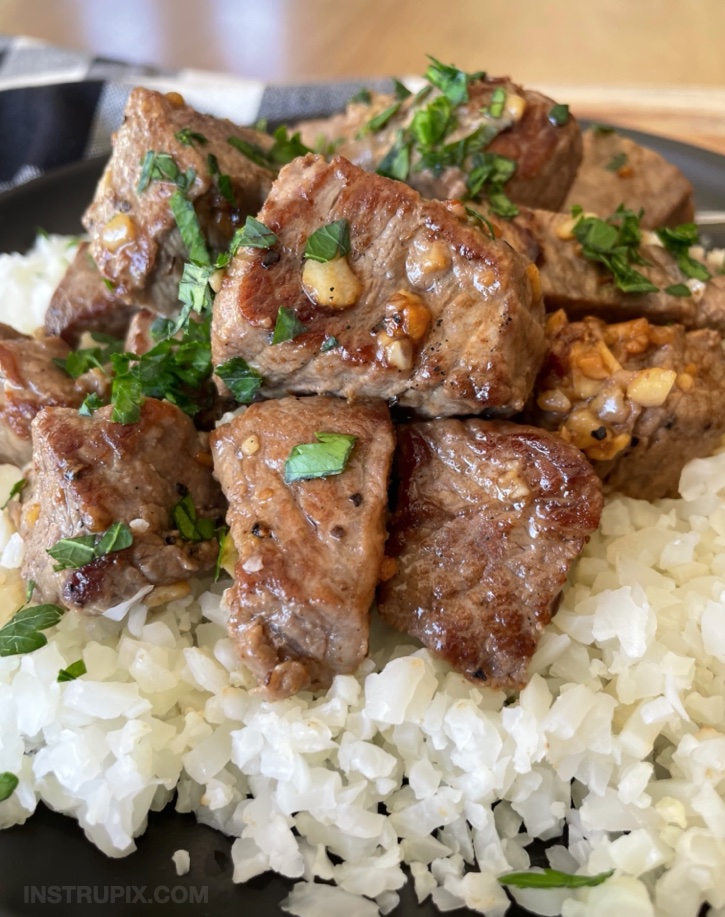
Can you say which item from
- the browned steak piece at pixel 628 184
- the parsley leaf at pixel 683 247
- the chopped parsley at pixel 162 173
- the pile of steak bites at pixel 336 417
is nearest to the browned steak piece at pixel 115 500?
the pile of steak bites at pixel 336 417

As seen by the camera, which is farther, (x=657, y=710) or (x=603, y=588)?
(x=603, y=588)

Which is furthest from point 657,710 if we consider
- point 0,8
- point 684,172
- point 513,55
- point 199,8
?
point 0,8

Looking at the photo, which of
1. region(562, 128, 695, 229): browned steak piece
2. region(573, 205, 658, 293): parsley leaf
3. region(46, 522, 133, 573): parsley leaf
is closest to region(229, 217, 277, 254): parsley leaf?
region(46, 522, 133, 573): parsley leaf

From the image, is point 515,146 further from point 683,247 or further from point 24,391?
point 24,391

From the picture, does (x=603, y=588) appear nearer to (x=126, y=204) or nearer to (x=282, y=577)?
(x=282, y=577)

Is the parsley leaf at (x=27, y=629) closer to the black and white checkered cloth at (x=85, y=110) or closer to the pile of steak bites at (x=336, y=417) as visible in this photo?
the pile of steak bites at (x=336, y=417)

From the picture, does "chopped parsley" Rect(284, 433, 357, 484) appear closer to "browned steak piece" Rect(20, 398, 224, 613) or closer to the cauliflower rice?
"browned steak piece" Rect(20, 398, 224, 613)
